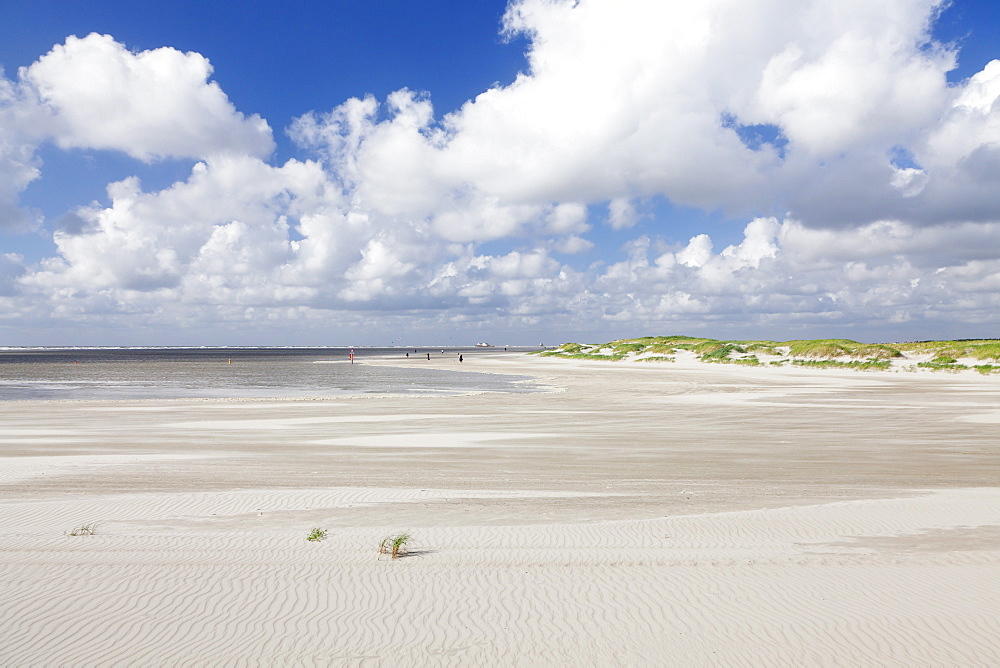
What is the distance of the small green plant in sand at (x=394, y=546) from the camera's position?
7.66m

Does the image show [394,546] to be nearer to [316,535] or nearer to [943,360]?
[316,535]

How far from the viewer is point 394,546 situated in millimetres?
7676

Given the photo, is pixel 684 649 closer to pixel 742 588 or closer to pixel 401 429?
pixel 742 588

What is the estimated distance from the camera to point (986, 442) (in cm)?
1716

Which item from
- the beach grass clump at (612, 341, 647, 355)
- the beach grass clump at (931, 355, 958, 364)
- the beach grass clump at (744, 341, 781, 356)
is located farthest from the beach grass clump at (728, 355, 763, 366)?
the beach grass clump at (612, 341, 647, 355)

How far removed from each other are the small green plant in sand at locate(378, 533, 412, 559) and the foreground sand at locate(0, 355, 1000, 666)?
16 centimetres

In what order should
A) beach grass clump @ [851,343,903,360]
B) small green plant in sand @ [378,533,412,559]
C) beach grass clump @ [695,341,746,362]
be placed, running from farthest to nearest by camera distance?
beach grass clump @ [695,341,746,362], beach grass clump @ [851,343,903,360], small green plant in sand @ [378,533,412,559]

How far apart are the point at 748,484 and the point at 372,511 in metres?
A: 7.07

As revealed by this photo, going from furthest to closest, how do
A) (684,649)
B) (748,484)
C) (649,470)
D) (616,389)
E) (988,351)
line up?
(988,351) < (616,389) < (649,470) < (748,484) < (684,649)

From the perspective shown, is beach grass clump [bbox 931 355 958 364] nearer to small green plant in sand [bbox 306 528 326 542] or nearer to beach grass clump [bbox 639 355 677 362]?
beach grass clump [bbox 639 355 677 362]

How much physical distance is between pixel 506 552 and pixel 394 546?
1364 mm

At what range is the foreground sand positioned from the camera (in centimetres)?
561

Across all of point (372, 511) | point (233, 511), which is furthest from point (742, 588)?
point (233, 511)

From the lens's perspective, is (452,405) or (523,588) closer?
(523,588)
